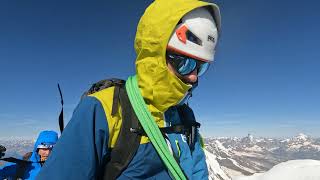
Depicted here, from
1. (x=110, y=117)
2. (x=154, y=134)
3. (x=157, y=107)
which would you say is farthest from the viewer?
(x=157, y=107)

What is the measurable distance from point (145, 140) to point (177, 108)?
3.51 feet

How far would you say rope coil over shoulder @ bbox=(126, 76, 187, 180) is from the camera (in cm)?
310

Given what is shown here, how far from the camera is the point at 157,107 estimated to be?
3.46 meters

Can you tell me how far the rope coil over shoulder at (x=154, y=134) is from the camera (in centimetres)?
310

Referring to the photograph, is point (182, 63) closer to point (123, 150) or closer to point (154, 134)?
point (154, 134)

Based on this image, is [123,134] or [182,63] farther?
[182,63]

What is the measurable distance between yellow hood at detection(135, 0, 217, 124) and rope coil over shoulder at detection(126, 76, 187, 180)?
236mm

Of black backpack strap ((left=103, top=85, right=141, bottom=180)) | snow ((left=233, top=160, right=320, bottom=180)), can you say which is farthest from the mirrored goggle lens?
snow ((left=233, top=160, right=320, bottom=180))

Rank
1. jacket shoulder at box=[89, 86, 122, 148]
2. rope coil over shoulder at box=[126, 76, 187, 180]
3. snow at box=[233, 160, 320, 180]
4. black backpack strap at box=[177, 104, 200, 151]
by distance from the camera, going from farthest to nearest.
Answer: snow at box=[233, 160, 320, 180] → black backpack strap at box=[177, 104, 200, 151] → rope coil over shoulder at box=[126, 76, 187, 180] → jacket shoulder at box=[89, 86, 122, 148]

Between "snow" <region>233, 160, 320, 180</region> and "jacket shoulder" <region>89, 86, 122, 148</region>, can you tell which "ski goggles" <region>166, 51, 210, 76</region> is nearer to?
"jacket shoulder" <region>89, 86, 122, 148</region>

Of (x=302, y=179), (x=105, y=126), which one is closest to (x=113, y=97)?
(x=105, y=126)

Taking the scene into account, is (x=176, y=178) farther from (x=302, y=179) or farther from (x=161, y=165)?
(x=302, y=179)

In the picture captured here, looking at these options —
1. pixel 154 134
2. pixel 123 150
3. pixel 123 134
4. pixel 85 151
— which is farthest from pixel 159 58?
pixel 85 151

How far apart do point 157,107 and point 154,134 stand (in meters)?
0.43
